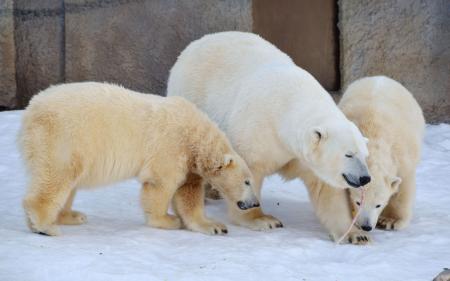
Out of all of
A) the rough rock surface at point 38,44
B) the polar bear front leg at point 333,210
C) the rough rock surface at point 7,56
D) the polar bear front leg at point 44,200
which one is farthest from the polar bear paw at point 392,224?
the rough rock surface at point 7,56

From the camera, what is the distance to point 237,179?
562 cm

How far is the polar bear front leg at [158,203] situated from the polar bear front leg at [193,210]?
10 cm

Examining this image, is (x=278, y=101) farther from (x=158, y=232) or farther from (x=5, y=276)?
(x=5, y=276)

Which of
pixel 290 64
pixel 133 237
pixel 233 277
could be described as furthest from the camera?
pixel 290 64

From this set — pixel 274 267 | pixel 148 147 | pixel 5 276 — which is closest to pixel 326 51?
pixel 148 147

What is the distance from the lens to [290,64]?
634cm

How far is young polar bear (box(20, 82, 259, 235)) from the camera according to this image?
16.6ft

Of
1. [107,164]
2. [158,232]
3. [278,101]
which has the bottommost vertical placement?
[158,232]

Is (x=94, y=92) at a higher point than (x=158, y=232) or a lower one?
higher

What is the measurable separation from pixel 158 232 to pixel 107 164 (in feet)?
1.94

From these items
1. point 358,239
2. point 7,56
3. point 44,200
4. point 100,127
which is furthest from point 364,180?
point 7,56

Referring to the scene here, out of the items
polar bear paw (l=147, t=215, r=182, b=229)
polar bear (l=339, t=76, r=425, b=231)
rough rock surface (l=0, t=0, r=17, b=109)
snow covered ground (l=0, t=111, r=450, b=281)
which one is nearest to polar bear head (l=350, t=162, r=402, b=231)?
polar bear (l=339, t=76, r=425, b=231)

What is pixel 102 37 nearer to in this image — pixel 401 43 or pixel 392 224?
pixel 401 43

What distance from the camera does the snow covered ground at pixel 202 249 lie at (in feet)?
14.8
